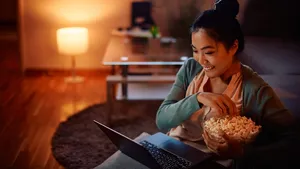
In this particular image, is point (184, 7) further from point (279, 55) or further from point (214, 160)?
point (214, 160)

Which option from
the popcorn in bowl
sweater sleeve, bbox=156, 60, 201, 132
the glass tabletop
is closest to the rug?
the glass tabletop

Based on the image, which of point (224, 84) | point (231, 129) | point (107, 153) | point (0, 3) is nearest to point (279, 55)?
point (107, 153)

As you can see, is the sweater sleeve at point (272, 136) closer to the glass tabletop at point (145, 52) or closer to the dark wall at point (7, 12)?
the glass tabletop at point (145, 52)

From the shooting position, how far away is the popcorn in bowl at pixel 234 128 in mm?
1139

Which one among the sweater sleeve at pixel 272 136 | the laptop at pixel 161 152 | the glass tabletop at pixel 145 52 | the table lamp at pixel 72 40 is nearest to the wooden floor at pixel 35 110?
the table lamp at pixel 72 40

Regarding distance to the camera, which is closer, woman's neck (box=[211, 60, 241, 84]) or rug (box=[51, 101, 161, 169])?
woman's neck (box=[211, 60, 241, 84])

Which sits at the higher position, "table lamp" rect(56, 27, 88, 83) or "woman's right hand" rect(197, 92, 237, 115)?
"woman's right hand" rect(197, 92, 237, 115)

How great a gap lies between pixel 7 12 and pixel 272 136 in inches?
207

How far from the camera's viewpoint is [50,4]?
3906 millimetres

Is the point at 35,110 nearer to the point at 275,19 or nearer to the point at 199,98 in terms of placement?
the point at 275,19

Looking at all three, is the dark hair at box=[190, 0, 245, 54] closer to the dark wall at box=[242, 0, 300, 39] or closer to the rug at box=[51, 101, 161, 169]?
the rug at box=[51, 101, 161, 169]

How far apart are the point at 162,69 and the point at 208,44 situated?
2103mm

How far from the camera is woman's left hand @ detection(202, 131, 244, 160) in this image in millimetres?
1148

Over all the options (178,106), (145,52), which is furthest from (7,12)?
(178,106)
